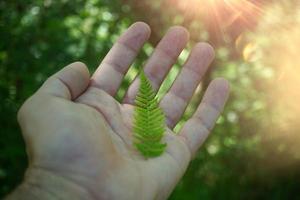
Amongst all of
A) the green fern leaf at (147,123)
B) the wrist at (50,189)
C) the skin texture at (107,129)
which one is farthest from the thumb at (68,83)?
the wrist at (50,189)

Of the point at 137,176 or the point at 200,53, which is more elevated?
the point at 200,53

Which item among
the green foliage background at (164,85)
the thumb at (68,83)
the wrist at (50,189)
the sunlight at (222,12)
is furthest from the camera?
the sunlight at (222,12)

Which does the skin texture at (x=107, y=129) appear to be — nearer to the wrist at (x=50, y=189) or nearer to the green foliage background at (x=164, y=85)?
the wrist at (x=50, y=189)

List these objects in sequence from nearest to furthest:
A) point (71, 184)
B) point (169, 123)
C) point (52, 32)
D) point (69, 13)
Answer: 1. point (71, 184)
2. point (169, 123)
3. point (52, 32)
4. point (69, 13)

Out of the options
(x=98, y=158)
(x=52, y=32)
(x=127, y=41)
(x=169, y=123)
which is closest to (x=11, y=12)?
(x=52, y=32)

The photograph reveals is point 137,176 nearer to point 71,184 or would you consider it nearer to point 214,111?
point 71,184

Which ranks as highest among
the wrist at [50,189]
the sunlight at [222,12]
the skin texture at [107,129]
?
the sunlight at [222,12]

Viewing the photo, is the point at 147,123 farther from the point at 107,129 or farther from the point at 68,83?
the point at 68,83
